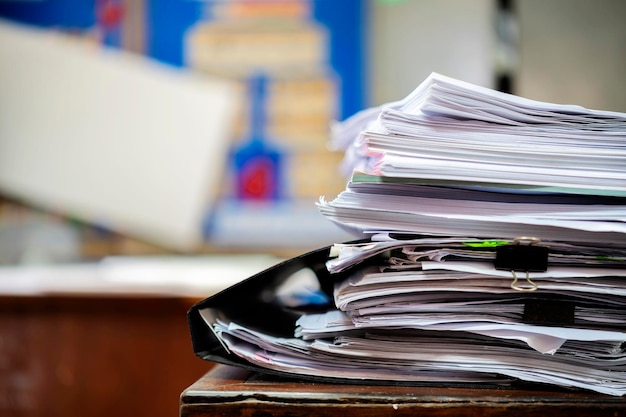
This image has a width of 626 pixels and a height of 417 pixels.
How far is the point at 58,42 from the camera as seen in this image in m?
1.98

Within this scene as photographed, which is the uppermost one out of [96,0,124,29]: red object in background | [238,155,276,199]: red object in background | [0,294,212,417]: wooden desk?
[96,0,124,29]: red object in background

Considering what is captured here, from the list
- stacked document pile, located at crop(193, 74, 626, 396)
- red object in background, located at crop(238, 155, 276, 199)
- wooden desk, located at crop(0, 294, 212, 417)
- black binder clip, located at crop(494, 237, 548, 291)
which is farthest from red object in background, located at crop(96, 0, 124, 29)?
black binder clip, located at crop(494, 237, 548, 291)

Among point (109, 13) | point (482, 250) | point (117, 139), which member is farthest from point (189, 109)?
point (482, 250)

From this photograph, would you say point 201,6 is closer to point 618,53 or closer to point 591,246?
point 618,53

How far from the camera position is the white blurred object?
1932 millimetres

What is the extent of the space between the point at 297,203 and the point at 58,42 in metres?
1.00

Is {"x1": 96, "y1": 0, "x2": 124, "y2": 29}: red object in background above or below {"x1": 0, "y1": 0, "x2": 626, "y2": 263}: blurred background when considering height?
above

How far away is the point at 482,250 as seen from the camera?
1.64ft

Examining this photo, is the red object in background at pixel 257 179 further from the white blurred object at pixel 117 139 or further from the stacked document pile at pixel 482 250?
the stacked document pile at pixel 482 250

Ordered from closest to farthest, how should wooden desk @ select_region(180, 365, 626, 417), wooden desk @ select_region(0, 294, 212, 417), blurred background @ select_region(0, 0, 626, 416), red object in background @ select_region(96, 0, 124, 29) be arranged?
wooden desk @ select_region(180, 365, 626, 417)
wooden desk @ select_region(0, 294, 212, 417)
blurred background @ select_region(0, 0, 626, 416)
red object in background @ select_region(96, 0, 124, 29)

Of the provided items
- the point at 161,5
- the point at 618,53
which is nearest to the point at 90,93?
the point at 161,5

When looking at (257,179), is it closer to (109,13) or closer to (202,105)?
(202,105)

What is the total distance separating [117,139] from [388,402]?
1704mm

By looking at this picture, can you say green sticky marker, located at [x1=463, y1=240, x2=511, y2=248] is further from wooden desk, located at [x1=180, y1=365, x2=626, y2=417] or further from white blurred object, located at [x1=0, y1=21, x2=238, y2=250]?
white blurred object, located at [x1=0, y1=21, x2=238, y2=250]
